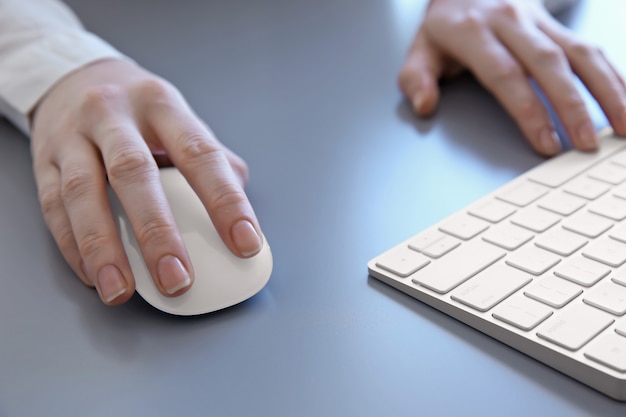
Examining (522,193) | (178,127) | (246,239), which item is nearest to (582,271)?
(522,193)

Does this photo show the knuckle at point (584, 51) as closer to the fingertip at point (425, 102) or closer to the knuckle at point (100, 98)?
the fingertip at point (425, 102)

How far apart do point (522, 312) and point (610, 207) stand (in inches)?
6.5

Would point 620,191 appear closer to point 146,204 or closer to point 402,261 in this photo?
point 402,261

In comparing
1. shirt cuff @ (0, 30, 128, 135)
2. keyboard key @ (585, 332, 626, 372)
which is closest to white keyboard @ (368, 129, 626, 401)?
keyboard key @ (585, 332, 626, 372)

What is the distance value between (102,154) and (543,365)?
37cm

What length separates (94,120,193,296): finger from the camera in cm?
49

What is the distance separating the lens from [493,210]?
1.88ft

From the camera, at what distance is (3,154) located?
742 mm

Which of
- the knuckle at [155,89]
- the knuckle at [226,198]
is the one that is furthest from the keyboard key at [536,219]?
the knuckle at [155,89]

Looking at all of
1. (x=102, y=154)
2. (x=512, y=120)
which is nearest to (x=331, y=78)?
(x=512, y=120)

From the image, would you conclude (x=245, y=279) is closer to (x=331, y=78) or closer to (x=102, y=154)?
(x=102, y=154)

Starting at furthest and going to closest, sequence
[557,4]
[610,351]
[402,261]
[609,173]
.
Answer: [557,4], [609,173], [402,261], [610,351]

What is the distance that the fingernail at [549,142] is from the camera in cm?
68

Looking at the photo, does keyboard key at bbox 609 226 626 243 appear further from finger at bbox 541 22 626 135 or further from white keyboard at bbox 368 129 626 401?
finger at bbox 541 22 626 135
